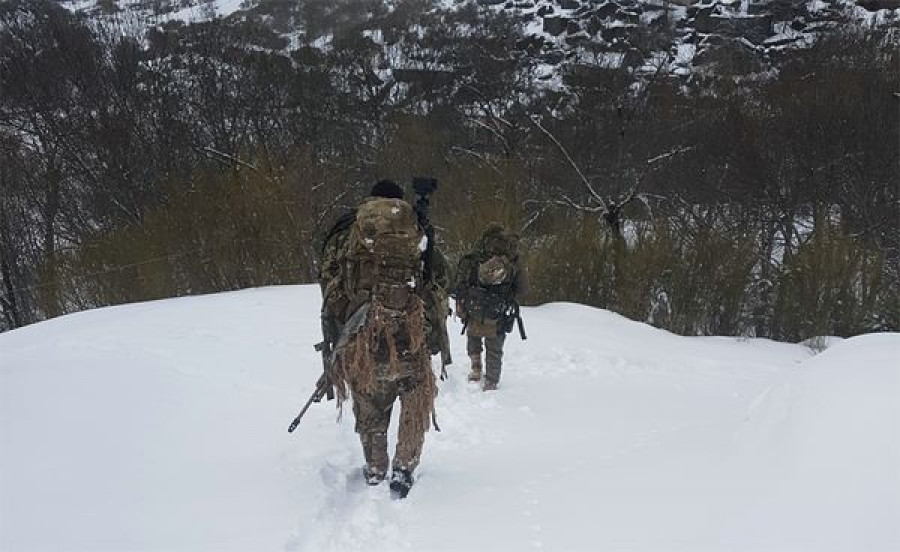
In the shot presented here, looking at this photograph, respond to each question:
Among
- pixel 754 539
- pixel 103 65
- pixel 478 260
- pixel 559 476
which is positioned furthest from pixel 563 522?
pixel 103 65

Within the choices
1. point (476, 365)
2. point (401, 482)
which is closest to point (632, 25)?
point (476, 365)

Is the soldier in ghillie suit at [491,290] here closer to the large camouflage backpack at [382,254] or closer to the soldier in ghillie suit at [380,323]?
the soldier in ghillie suit at [380,323]

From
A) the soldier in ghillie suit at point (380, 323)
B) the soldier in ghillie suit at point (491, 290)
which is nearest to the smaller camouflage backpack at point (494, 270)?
the soldier in ghillie suit at point (491, 290)

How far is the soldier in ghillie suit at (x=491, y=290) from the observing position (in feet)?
19.7

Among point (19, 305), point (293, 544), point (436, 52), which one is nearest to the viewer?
point (293, 544)

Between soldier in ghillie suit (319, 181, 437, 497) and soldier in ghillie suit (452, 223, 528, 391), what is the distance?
91.1 inches

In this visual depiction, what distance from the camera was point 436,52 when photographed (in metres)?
38.2

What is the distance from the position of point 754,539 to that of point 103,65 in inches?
1076

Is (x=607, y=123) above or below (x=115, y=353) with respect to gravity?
above

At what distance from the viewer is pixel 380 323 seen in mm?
3512

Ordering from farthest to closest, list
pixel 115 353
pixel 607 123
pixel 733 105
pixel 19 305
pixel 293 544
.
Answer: pixel 607 123 < pixel 733 105 < pixel 19 305 < pixel 115 353 < pixel 293 544

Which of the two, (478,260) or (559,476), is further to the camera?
(478,260)

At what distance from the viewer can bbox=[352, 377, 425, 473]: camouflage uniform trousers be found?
3.66 meters

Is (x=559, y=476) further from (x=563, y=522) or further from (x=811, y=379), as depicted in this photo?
(x=811, y=379)
